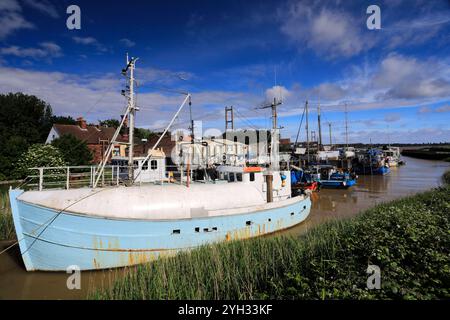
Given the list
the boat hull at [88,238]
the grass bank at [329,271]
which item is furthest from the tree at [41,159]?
the grass bank at [329,271]

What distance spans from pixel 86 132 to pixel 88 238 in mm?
49893

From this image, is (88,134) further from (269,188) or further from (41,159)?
(269,188)

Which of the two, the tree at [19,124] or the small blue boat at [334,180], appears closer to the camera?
the small blue boat at [334,180]

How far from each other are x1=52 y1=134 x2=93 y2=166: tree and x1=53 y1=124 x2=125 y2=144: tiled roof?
26.9 ft

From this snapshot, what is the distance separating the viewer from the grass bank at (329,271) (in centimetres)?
602

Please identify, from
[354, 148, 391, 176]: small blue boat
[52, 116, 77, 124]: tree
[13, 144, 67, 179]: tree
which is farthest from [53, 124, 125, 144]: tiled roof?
[354, 148, 391, 176]: small blue boat

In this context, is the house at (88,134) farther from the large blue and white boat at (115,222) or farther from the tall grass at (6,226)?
the large blue and white boat at (115,222)

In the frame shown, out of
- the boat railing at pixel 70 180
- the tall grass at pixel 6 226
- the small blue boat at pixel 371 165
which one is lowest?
the tall grass at pixel 6 226

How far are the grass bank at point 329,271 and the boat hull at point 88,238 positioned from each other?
134 cm

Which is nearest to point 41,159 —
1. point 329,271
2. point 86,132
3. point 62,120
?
point 86,132

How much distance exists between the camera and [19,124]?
2250 inches
